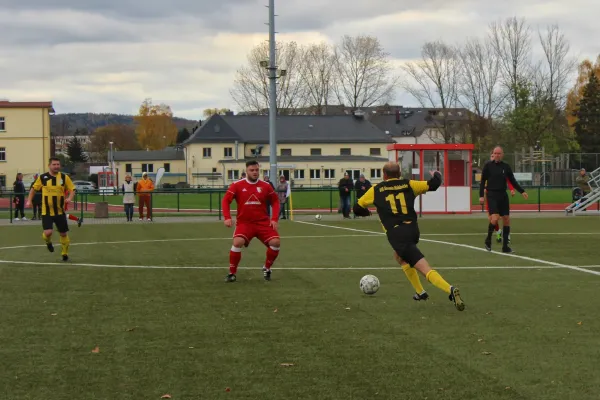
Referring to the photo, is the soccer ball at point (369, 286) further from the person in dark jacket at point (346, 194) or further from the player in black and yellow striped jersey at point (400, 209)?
the person in dark jacket at point (346, 194)

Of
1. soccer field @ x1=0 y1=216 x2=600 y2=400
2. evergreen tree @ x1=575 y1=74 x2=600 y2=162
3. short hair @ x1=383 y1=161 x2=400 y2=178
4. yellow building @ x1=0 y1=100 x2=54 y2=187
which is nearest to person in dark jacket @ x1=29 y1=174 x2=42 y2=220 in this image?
soccer field @ x1=0 y1=216 x2=600 y2=400

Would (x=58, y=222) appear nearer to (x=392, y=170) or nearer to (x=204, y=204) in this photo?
(x=392, y=170)

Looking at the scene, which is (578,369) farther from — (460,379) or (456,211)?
(456,211)

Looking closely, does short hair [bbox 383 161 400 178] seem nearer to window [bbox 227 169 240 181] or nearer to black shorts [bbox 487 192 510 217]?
black shorts [bbox 487 192 510 217]

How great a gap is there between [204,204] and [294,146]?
186 feet

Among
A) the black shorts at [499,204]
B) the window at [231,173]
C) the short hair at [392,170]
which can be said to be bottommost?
the black shorts at [499,204]

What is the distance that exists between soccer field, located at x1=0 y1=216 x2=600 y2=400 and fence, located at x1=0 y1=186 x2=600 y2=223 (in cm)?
2019

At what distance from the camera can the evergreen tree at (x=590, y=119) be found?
91.4 meters

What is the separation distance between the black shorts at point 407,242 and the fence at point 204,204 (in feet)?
80.2

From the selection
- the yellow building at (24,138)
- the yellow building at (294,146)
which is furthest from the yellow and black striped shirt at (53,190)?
the yellow building at (294,146)

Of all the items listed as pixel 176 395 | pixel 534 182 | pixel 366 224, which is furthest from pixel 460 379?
pixel 534 182

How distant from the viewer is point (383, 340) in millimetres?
8156

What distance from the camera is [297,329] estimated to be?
8812 mm

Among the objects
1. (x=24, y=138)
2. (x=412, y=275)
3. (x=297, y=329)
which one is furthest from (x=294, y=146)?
(x=297, y=329)
